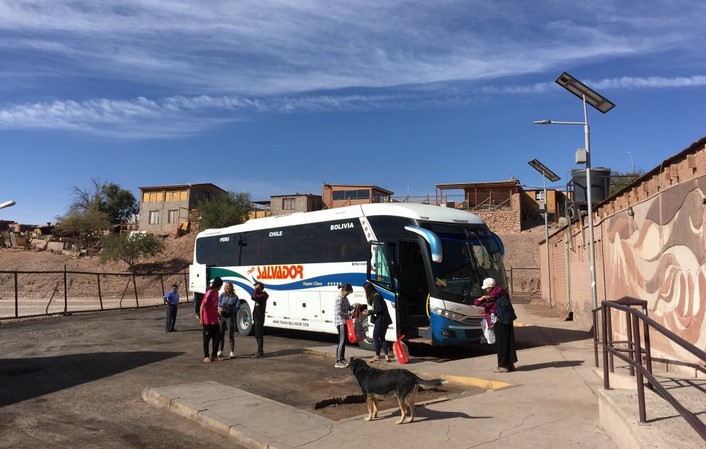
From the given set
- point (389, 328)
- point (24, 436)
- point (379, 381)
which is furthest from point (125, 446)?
point (389, 328)

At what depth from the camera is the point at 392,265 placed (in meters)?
12.8

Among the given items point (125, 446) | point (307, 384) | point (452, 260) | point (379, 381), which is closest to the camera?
point (125, 446)

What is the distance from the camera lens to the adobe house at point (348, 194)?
64125 mm

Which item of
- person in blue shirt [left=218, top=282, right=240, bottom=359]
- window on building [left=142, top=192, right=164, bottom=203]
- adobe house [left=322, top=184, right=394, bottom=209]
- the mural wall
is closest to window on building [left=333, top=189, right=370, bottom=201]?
adobe house [left=322, top=184, right=394, bottom=209]

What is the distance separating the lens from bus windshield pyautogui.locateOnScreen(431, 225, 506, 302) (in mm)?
12117

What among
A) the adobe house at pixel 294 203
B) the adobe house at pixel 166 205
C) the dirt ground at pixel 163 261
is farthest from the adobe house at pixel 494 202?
the adobe house at pixel 166 205

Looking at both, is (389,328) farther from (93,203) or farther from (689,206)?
(93,203)

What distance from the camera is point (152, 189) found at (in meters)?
73.4

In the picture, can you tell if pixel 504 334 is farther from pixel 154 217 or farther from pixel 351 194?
pixel 154 217

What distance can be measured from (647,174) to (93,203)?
86.1m

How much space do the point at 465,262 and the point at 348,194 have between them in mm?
54172

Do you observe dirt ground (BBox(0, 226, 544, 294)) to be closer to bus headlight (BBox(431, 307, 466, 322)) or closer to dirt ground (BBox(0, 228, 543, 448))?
dirt ground (BBox(0, 228, 543, 448))

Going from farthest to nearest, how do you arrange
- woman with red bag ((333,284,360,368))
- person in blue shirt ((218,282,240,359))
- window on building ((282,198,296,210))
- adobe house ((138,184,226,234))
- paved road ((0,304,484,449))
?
adobe house ((138,184,226,234)) < window on building ((282,198,296,210)) < person in blue shirt ((218,282,240,359)) < woman with red bag ((333,284,360,368)) < paved road ((0,304,484,449))

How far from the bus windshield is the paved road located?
84.2 inches
